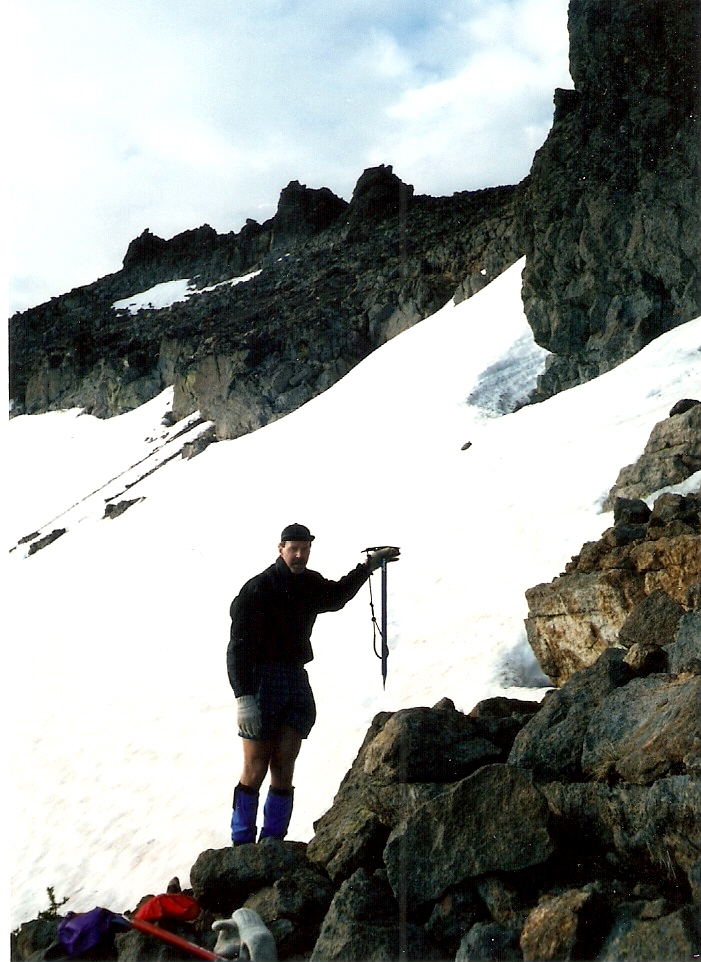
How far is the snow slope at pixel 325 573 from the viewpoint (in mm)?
7660

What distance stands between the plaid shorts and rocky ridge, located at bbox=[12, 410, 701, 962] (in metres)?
0.54

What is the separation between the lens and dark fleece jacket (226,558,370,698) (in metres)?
5.09

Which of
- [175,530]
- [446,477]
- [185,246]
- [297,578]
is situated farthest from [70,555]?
[185,246]

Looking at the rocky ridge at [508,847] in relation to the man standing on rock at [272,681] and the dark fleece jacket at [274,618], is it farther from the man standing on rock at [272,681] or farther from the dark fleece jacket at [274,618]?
the dark fleece jacket at [274,618]

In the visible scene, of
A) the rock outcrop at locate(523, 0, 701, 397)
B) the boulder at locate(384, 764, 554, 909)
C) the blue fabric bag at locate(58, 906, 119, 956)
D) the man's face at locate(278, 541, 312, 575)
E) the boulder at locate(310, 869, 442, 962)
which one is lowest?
the boulder at locate(310, 869, 442, 962)

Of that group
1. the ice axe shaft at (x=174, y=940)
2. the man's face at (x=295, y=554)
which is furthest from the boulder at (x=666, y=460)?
the ice axe shaft at (x=174, y=940)

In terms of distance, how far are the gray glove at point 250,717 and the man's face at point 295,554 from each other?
0.90m

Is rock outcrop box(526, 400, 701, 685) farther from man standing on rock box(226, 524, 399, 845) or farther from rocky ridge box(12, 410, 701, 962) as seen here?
man standing on rock box(226, 524, 399, 845)

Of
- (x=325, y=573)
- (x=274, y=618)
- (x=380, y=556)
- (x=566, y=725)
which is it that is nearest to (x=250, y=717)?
(x=274, y=618)

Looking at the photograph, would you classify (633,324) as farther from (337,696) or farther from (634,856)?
(634,856)

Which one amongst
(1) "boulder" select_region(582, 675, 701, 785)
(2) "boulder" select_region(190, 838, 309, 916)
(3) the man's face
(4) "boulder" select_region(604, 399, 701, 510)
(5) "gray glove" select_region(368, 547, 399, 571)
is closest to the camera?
(1) "boulder" select_region(582, 675, 701, 785)

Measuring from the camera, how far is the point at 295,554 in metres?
5.26

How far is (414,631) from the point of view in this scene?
10.5 meters

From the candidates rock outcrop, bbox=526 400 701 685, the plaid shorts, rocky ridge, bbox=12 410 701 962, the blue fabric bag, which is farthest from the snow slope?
rocky ridge, bbox=12 410 701 962
